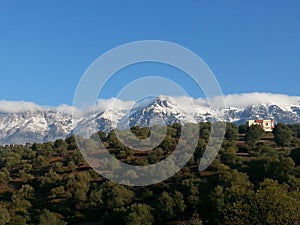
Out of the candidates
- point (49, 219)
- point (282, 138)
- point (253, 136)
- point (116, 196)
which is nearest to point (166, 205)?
point (116, 196)

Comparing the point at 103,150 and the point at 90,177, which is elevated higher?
the point at 103,150

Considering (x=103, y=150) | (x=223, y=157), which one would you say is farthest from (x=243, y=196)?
(x=103, y=150)

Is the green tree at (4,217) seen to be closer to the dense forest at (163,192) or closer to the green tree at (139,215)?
the dense forest at (163,192)

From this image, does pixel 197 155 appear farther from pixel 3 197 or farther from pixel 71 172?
pixel 3 197

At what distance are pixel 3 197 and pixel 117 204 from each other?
25.8m

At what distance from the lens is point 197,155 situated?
349 feet

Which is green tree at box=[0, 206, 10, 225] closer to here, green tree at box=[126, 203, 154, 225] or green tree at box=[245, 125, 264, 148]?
green tree at box=[126, 203, 154, 225]

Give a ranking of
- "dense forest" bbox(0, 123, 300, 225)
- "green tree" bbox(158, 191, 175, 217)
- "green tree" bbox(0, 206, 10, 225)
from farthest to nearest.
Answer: "green tree" bbox(158, 191, 175, 217) < "green tree" bbox(0, 206, 10, 225) < "dense forest" bbox(0, 123, 300, 225)

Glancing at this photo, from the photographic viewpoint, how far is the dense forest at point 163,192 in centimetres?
5472

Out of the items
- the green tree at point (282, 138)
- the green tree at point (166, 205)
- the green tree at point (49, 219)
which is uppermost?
the green tree at point (282, 138)

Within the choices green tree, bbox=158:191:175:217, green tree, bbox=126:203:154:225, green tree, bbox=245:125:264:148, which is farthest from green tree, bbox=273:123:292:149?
green tree, bbox=126:203:154:225

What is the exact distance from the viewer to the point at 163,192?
83.6 metres

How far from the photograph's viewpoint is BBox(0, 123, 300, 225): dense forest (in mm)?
54719

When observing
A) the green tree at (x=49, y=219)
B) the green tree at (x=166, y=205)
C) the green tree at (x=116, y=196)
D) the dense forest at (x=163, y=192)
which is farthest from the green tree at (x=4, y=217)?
the green tree at (x=166, y=205)
